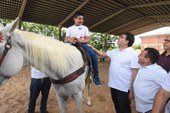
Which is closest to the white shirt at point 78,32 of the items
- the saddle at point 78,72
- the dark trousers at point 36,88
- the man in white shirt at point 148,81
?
the saddle at point 78,72

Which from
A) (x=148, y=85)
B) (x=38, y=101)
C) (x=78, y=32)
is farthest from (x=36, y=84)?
(x=148, y=85)

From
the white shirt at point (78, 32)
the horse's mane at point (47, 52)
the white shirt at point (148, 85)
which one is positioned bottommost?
the white shirt at point (148, 85)

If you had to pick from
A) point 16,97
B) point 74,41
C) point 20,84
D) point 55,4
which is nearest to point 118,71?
point 74,41

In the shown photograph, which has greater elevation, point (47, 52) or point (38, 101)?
point (47, 52)

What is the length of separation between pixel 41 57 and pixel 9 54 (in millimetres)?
350

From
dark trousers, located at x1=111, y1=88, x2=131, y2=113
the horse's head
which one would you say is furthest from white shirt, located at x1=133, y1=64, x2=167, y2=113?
the horse's head

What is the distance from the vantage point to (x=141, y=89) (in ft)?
7.72

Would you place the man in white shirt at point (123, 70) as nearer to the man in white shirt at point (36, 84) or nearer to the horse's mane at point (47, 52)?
the horse's mane at point (47, 52)

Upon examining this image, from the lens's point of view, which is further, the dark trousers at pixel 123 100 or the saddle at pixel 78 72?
the dark trousers at pixel 123 100

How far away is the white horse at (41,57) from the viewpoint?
7.45 feet

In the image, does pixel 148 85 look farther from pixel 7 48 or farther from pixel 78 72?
pixel 7 48

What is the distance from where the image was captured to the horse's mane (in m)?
2.42

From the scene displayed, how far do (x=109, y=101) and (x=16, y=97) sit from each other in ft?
7.59

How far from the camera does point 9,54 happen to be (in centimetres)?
227
